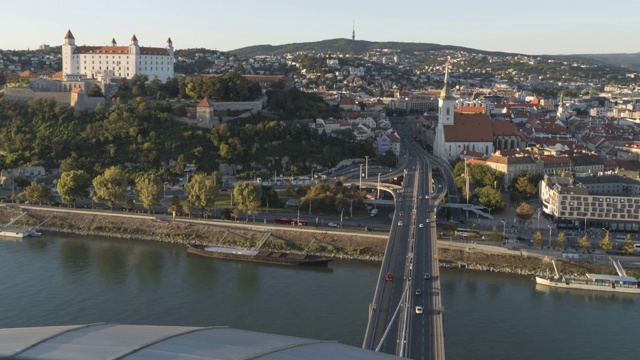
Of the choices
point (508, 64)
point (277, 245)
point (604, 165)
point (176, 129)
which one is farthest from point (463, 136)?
point (508, 64)

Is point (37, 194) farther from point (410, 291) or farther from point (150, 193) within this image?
point (410, 291)

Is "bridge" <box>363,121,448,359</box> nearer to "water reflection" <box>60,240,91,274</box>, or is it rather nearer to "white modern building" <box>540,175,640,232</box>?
"white modern building" <box>540,175,640,232</box>

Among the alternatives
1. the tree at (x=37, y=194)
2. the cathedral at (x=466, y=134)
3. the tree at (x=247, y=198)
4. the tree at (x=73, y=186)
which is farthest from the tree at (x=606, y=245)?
the tree at (x=37, y=194)

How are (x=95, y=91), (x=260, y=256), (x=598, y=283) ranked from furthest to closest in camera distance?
(x=95, y=91), (x=260, y=256), (x=598, y=283)

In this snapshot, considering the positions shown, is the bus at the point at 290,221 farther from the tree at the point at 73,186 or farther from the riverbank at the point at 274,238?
the tree at the point at 73,186

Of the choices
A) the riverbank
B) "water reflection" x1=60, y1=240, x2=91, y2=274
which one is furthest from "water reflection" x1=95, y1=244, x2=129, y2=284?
the riverbank

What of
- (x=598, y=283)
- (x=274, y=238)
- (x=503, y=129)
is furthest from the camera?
(x=503, y=129)

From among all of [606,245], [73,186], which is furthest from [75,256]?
[606,245]
